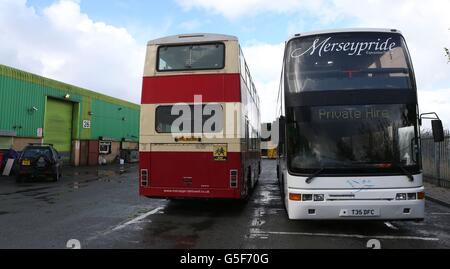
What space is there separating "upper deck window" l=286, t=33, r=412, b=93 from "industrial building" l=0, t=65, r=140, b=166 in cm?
2078

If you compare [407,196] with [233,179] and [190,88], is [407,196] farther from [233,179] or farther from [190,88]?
[190,88]

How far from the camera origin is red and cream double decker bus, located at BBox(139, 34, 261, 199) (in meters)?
10.0

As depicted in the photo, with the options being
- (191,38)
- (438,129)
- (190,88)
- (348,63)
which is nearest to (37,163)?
(190,88)

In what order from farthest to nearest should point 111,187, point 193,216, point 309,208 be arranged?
point 111,187 < point 193,216 < point 309,208

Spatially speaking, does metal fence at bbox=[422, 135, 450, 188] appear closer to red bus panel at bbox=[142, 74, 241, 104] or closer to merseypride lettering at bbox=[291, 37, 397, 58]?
merseypride lettering at bbox=[291, 37, 397, 58]

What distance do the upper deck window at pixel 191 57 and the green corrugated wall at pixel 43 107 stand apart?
17461 mm

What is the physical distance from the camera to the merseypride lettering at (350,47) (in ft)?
26.6

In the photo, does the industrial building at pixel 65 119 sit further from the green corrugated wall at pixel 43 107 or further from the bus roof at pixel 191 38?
the bus roof at pixel 191 38
